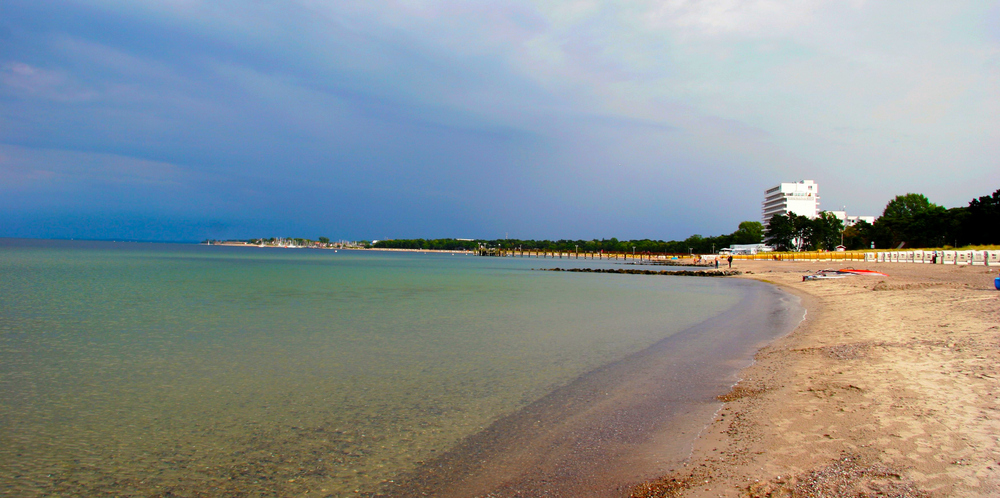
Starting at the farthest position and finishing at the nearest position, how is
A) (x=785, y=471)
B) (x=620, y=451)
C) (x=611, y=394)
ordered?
(x=611, y=394) → (x=620, y=451) → (x=785, y=471)

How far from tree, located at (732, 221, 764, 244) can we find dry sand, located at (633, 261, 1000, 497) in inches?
6008

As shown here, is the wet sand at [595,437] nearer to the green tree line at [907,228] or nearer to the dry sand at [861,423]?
the dry sand at [861,423]

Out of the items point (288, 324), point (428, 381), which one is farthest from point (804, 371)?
point (288, 324)

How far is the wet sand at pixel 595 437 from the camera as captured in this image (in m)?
4.61

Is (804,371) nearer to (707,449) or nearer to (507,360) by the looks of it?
(707,449)

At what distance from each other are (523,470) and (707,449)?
1800 millimetres

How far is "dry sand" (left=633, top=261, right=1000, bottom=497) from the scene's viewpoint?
4113 millimetres

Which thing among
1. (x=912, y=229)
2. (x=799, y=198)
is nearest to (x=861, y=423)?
(x=912, y=229)

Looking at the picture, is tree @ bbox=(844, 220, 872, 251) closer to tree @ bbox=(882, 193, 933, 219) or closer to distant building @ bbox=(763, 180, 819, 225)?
tree @ bbox=(882, 193, 933, 219)

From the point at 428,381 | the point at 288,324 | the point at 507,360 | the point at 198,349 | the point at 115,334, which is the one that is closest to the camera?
the point at 428,381

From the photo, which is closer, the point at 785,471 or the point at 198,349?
the point at 785,471

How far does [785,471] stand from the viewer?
14.3 ft

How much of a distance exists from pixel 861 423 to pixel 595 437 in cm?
271

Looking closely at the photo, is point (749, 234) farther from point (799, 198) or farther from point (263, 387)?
point (263, 387)
